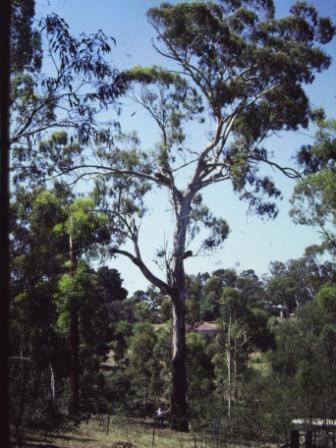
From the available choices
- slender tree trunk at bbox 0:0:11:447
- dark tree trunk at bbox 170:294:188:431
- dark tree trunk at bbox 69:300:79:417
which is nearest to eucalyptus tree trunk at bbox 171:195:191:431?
dark tree trunk at bbox 170:294:188:431

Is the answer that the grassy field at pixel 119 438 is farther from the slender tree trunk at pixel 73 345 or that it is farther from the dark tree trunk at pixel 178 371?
the slender tree trunk at pixel 73 345

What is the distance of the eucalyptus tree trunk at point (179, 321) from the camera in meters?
17.2

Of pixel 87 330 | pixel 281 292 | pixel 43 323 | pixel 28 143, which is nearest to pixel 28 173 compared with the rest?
pixel 28 143

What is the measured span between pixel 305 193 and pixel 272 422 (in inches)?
344

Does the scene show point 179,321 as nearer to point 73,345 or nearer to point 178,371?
point 178,371

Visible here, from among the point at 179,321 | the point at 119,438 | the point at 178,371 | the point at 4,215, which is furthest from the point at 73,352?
the point at 4,215

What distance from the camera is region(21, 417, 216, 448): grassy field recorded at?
10.6 m

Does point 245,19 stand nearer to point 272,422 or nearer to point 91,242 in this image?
point 91,242

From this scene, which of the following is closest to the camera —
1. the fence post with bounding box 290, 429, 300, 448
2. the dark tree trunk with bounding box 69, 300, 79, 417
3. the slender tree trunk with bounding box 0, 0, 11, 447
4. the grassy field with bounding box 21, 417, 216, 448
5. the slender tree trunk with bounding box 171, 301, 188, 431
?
the slender tree trunk with bounding box 0, 0, 11, 447

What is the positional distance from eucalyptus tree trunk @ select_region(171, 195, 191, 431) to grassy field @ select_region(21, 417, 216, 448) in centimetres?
90

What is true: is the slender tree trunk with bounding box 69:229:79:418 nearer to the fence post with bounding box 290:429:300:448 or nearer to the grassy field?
the grassy field

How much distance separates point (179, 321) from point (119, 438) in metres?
5.44

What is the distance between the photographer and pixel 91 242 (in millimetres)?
18625

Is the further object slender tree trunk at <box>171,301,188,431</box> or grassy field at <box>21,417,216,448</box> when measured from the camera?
slender tree trunk at <box>171,301,188,431</box>
